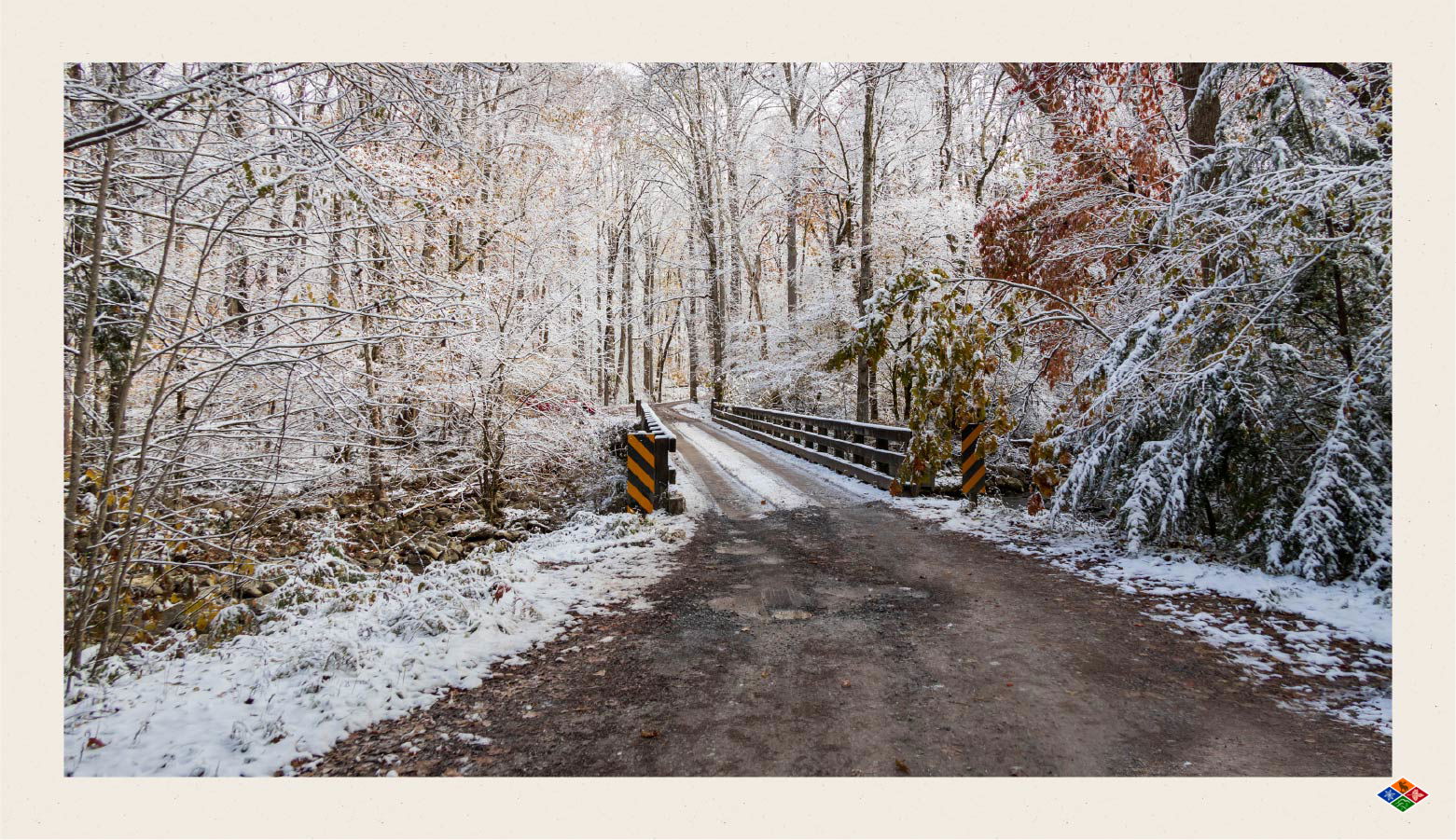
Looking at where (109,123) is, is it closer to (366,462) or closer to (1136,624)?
(366,462)

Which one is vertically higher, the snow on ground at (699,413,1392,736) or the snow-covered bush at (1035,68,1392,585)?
the snow-covered bush at (1035,68,1392,585)

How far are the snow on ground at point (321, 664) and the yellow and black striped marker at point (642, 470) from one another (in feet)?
5.99

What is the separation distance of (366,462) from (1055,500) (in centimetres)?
547

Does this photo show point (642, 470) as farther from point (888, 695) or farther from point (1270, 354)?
point (1270, 354)

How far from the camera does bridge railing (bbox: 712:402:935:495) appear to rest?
850cm

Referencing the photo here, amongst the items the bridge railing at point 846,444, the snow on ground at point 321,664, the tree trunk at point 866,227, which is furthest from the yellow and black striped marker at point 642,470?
the tree trunk at point 866,227

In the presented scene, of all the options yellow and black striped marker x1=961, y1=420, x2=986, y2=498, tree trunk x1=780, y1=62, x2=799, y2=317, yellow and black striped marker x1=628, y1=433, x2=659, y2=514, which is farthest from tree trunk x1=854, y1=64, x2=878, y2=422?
yellow and black striped marker x1=628, y1=433, x2=659, y2=514

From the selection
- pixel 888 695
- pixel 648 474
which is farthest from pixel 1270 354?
pixel 648 474

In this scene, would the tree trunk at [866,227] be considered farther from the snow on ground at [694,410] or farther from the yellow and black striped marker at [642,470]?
the snow on ground at [694,410]

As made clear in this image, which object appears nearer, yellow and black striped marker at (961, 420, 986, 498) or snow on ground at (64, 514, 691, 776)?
snow on ground at (64, 514, 691, 776)

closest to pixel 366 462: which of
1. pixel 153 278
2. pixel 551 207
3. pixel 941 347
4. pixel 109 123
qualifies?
pixel 153 278

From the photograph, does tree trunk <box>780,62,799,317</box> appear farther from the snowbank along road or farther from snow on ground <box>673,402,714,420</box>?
the snowbank along road

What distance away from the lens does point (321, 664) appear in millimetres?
2967

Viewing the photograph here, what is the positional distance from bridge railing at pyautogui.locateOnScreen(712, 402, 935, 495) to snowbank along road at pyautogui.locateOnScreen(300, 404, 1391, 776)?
10.6 ft
